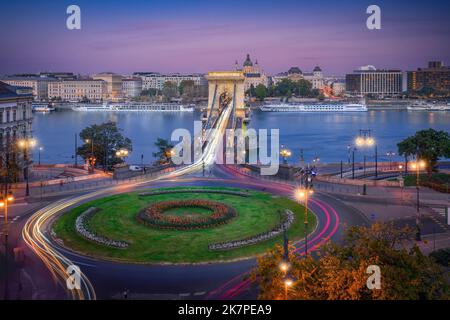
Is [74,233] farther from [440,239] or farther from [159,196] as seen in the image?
[440,239]

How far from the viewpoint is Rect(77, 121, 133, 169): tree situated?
35531 millimetres

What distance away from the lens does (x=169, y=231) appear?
17984 mm

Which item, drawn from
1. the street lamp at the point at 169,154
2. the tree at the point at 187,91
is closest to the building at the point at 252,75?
the tree at the point at 187,91

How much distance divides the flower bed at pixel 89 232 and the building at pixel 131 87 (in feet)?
473

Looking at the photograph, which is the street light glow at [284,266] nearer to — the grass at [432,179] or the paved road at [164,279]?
the paved road at [164,279]

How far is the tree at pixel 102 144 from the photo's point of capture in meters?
35.5

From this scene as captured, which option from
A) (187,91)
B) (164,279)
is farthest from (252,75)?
(164,279)

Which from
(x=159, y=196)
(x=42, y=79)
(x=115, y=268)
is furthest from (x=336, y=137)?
(x=42, y=79)

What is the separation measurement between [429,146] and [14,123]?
23132 mm

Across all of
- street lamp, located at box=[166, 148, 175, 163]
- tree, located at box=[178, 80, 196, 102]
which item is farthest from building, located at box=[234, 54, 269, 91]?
street lamp, located at box=[166, 148, 175, 163]

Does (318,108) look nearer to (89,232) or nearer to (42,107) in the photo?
(42,107)

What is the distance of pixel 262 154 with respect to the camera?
150 feet

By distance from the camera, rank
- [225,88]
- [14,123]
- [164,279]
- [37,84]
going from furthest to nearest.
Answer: [37,84]
[225,88]
[14,123]
[164,279]
